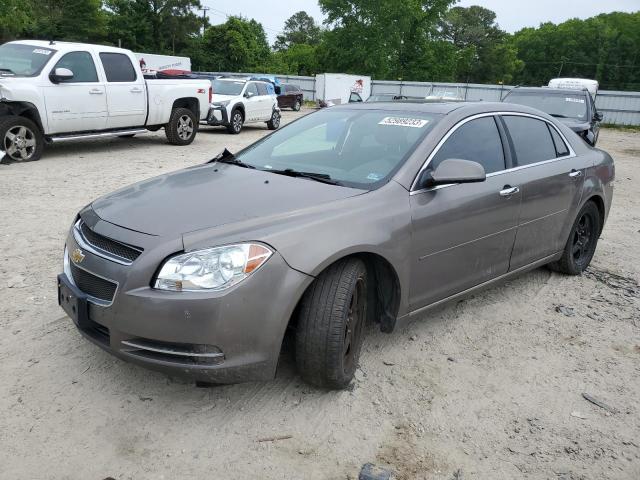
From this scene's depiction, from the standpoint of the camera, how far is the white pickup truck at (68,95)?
9344 millimetres

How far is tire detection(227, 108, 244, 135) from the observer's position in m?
15.8

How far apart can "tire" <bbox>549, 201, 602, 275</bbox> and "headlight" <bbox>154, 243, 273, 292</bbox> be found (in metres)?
3.42

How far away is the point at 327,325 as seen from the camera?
9.41 ft

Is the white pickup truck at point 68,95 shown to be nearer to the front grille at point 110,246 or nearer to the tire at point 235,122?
the tire at point 235,122

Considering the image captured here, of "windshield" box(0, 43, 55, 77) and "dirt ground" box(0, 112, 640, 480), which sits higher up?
"windshield" box(0, 43, 55, 77)

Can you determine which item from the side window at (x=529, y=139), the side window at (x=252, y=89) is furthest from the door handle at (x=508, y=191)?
the side window at (x=252, y=89)

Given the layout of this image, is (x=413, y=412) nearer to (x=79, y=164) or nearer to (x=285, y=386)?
(x=285, y=386)

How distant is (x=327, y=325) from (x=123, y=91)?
9366 millimetres

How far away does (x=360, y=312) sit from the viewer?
3270 millimetres

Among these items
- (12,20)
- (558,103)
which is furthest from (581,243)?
(12,20)

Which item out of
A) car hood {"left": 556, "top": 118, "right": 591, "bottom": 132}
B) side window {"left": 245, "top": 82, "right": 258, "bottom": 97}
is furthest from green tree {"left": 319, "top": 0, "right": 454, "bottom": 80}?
car hood {"left": 556, "top": 118, "right": 591, "bottom": 132}

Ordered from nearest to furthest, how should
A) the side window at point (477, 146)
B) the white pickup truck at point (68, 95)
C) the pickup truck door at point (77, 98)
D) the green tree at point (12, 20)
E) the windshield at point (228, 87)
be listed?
the side window at point (477, 146), the white pickup truck at point (68, 95), the pickup truck door at point (77, 98), the windshield at point (228, 87), the green tree at point (12, 20)

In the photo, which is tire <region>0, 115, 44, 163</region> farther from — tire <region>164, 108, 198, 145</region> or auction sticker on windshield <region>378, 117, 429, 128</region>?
auction sticker on windshield <region>378, 117, 429, 128</region>

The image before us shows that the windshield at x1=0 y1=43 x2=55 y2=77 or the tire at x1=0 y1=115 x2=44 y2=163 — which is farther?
the windshield at x1=0 y1=43 x2=55 y2=77
